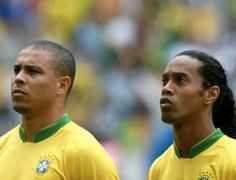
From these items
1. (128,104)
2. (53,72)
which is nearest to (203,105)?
(53,72)

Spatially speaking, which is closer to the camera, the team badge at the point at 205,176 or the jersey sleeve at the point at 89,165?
the team badge at the point at 205,176

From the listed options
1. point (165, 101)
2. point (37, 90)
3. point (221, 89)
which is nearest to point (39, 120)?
point (37, 90)

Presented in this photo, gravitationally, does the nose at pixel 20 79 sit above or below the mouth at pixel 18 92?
above

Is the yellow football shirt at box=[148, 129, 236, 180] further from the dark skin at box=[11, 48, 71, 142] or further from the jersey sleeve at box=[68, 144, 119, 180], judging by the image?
the dark skin at box=[11, 48, 71, 142]

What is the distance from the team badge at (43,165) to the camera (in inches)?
279

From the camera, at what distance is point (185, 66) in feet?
23.4

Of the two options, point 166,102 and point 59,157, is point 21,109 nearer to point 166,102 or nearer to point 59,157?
point 59,157

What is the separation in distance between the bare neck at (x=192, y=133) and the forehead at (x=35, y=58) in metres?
1.11

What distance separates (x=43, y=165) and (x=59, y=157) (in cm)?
13

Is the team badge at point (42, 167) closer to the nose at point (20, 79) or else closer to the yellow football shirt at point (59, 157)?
the yellow football shirt at point (59, 157)

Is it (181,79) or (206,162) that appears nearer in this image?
(206,162)

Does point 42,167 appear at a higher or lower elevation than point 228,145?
higher

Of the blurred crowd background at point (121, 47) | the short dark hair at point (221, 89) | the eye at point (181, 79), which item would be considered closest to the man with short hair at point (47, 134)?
the eye at point (181, 79)

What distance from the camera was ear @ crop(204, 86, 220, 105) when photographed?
23.3 feet
